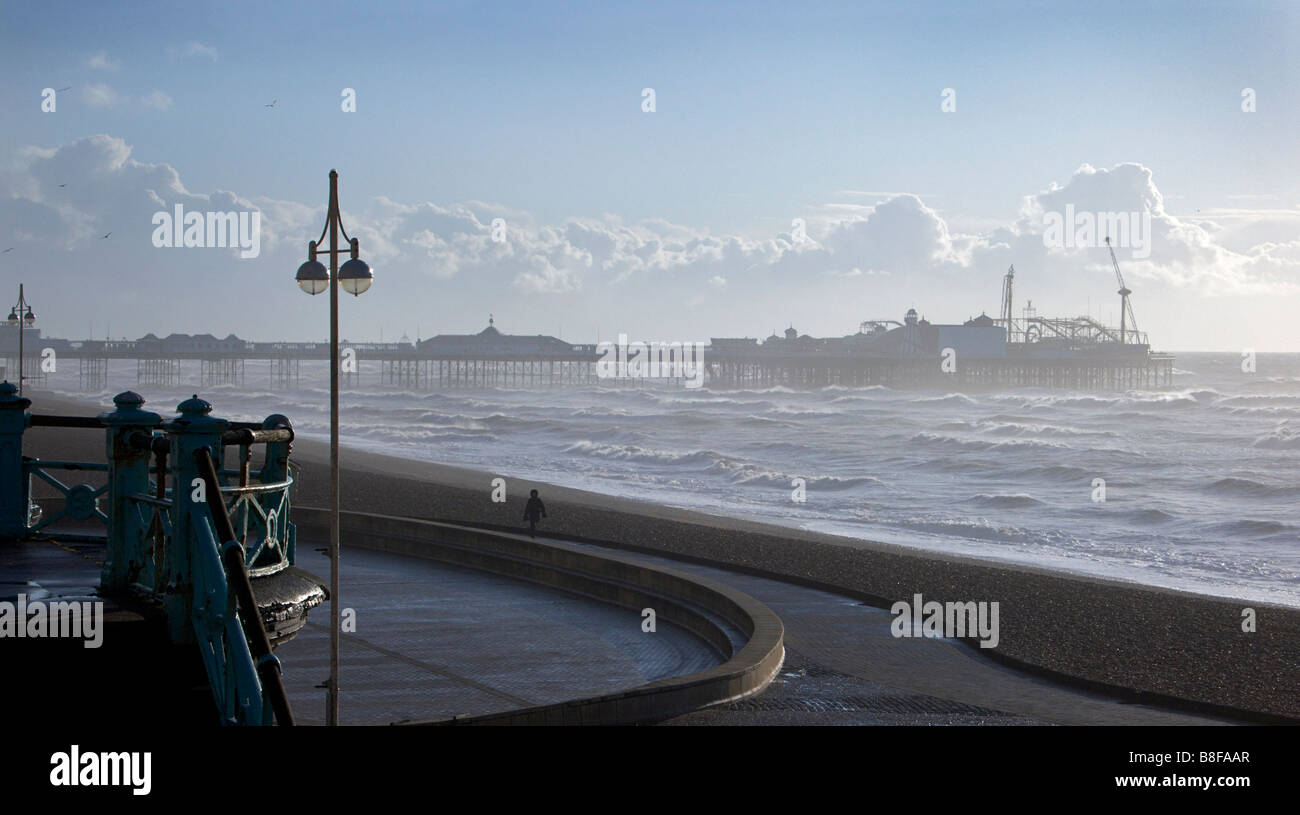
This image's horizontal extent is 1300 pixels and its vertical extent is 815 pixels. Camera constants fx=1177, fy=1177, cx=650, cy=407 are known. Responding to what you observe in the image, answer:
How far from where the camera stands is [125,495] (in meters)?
6.29

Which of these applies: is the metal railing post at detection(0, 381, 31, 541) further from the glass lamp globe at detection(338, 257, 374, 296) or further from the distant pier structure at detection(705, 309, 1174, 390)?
the distant pier structure at detection(705, 309, 1174, 390)

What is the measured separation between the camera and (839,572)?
1855 centimetres

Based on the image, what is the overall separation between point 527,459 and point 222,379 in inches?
4829

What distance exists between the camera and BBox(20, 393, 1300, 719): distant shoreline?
1219 centimetres

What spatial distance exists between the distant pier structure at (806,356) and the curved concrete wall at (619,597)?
102m

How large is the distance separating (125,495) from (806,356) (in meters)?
125

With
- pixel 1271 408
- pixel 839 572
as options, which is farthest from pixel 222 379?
pixel 839 572

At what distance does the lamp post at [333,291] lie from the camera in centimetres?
698

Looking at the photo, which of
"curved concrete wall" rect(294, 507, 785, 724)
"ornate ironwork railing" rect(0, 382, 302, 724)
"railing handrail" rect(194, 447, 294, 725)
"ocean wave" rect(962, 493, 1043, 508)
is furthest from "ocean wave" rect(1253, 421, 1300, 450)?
"railing handrail" rect(194, 447, 294, 725)

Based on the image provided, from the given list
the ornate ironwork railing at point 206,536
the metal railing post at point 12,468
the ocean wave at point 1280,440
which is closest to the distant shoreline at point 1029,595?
the ornate ironwork railing at point 206,536
